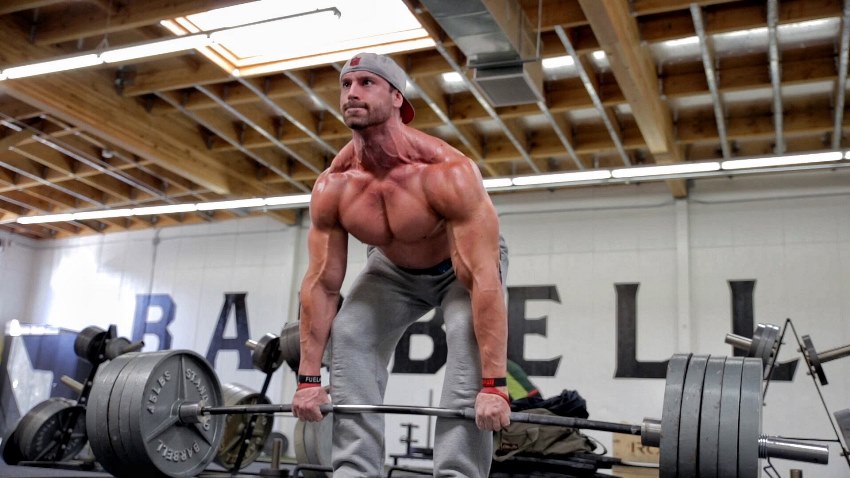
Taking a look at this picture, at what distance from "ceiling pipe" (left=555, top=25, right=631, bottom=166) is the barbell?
3.70 meters

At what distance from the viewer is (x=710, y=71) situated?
621 cm

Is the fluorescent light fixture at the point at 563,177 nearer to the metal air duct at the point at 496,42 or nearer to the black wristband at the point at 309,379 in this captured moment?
the metal air duct at the point at 496,42

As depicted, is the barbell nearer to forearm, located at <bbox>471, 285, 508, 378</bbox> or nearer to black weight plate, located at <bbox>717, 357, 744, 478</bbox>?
black weight plate, located at <bbox>717, 357, 744, 478</bbox>

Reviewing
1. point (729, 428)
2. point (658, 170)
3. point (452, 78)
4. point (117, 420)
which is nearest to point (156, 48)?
point (452, 78)

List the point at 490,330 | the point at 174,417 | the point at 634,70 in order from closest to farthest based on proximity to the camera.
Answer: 1. the point at 490,330
2. the point at 174,417
3. the point at 634,70

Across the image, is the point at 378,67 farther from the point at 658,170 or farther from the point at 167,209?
the point at 167,209

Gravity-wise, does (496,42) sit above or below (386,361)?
above

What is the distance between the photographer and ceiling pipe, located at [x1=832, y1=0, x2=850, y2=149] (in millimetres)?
5320

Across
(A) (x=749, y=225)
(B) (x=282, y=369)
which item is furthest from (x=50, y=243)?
(A) (x=749, y=225)

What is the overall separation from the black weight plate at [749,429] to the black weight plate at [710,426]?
0.06 metres

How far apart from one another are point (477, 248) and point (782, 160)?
587 centimetres

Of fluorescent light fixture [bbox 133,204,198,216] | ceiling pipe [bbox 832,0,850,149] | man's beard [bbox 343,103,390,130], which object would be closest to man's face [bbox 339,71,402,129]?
man's beard [bbox 343,103,390,130]

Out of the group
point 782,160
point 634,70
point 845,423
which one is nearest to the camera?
point 845,423

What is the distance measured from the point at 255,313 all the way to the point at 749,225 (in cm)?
619
